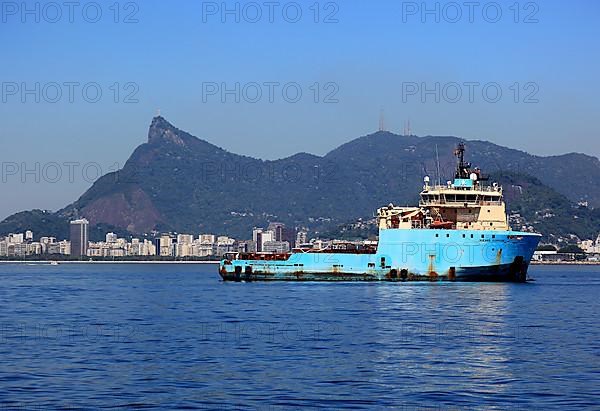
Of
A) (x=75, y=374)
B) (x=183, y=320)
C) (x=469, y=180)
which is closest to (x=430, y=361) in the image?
(x=75, y=374)

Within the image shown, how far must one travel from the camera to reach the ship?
7394 centimetres

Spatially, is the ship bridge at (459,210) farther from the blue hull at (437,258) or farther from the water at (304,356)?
the water at (304,356)

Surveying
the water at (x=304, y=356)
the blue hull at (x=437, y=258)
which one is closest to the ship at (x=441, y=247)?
the blue hull at (x=437, y=258)

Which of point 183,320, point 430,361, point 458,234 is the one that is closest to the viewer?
point 430,361

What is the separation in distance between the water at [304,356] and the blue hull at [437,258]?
Answer: 15.9 meters

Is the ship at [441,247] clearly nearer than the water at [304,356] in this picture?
No

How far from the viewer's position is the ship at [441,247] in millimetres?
73938

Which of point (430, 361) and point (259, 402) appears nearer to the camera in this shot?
point (259, 402)

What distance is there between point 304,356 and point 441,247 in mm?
43286

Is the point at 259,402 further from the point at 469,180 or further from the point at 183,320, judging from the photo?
the point at 469,180

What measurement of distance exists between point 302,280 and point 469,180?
586 inches

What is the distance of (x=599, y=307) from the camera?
2297 inches

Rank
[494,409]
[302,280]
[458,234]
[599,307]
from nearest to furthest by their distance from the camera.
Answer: [494,409], [599,307], [458,234], [302,280]

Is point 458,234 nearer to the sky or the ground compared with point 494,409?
nearer to the sky
